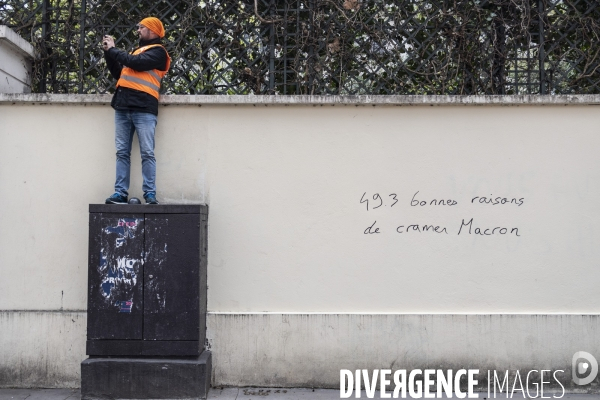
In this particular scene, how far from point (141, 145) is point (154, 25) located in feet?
3.56

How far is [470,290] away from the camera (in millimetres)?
5605

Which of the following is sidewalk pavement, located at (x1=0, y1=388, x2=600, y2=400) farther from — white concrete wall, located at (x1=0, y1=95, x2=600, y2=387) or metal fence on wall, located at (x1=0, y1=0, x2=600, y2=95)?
metal fence on wall, located at (x1=0, y1=0, x2=600, y2=95)

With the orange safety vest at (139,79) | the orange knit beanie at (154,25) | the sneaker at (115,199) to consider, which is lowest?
the sneaker at (115,199)

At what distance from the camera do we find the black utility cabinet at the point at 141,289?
5.21 meters

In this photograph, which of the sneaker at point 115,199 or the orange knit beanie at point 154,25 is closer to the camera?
the sneaker at point 115,199

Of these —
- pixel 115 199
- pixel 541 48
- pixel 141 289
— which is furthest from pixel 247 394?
pixel 541 48

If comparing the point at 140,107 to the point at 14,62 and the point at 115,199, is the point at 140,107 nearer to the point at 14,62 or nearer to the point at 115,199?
the point at 115,199

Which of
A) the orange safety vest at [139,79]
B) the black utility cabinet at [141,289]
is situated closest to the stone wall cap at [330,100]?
the orange safety vest at [139,79]

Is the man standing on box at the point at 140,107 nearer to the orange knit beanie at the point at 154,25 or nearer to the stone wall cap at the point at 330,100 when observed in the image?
the orange knit beanie at the point at 154,25

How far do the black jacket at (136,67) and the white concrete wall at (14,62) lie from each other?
1.02 meters

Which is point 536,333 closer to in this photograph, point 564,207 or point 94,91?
point 564,207

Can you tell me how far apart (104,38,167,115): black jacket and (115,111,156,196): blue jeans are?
2.9 inches

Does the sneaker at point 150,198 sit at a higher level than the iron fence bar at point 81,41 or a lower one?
lower

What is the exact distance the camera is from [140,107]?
5.45 metres
